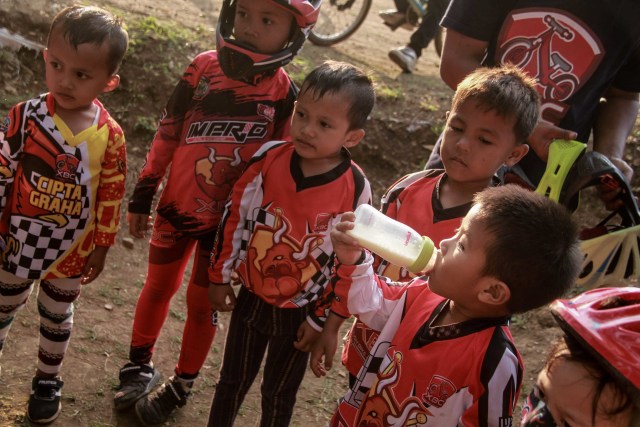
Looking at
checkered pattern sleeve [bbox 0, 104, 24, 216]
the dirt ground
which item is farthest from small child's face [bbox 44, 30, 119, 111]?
the dirt ground

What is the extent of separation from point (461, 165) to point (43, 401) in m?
2.22

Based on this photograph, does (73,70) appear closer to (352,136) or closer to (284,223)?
(284,223)

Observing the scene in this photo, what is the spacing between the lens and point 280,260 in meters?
2.84

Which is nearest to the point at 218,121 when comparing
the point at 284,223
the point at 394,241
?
the point at 284,223

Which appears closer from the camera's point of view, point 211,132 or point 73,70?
point 73,70

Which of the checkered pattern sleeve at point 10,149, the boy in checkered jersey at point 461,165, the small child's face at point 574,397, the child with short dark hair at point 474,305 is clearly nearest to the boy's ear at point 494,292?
the child with short dark hair at point 474,305

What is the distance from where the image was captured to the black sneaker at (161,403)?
3.47 metres

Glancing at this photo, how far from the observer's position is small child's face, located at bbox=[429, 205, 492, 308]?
6.72 ft

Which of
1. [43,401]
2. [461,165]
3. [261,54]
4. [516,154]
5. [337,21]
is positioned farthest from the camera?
[337,21]

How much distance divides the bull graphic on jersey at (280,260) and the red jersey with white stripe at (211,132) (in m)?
0.37

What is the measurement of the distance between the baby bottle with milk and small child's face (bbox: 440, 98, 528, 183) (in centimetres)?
57

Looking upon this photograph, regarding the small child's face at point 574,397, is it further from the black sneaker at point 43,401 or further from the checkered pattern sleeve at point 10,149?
the black sneaker at point 43,401

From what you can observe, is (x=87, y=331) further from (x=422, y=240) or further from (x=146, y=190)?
(x=422, y=240)

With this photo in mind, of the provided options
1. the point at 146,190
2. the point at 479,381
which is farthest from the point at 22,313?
the point at 479,381
